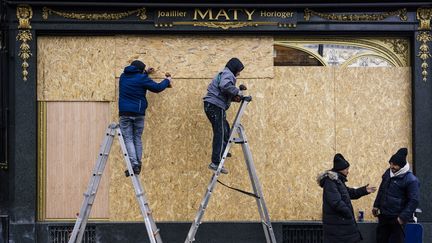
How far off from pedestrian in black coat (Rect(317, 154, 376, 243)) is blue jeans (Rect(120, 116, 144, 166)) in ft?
8.08

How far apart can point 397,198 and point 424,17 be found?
3036mm

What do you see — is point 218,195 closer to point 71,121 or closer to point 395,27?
point 71,121

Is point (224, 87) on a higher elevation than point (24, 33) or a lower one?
lower

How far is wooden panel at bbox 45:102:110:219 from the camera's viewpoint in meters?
10.8

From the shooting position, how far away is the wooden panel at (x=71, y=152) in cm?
1080

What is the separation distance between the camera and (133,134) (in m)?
9.56

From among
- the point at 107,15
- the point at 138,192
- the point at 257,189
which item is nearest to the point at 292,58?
Answer: the point at 257,189

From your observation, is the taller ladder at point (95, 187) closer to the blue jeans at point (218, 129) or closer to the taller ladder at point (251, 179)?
the taller ladder at point (251, 179)

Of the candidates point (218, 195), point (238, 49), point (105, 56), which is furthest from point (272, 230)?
point (105, 56)

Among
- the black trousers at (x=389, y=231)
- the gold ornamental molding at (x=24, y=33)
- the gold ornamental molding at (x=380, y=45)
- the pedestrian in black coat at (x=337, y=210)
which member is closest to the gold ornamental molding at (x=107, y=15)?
the gold ornamental molding at (x=24, y=33)

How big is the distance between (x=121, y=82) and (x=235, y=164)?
2373 mm

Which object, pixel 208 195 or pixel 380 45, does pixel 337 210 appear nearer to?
pixel 208 195

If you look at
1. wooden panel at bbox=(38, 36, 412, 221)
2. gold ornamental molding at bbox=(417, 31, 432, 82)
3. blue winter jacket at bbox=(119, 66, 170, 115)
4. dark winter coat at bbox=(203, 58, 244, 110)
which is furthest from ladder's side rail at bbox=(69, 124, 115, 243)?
gold ornamental molding at bbox=(417, 31, 432, 82)

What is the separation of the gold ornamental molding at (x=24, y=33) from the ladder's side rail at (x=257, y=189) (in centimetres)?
349
